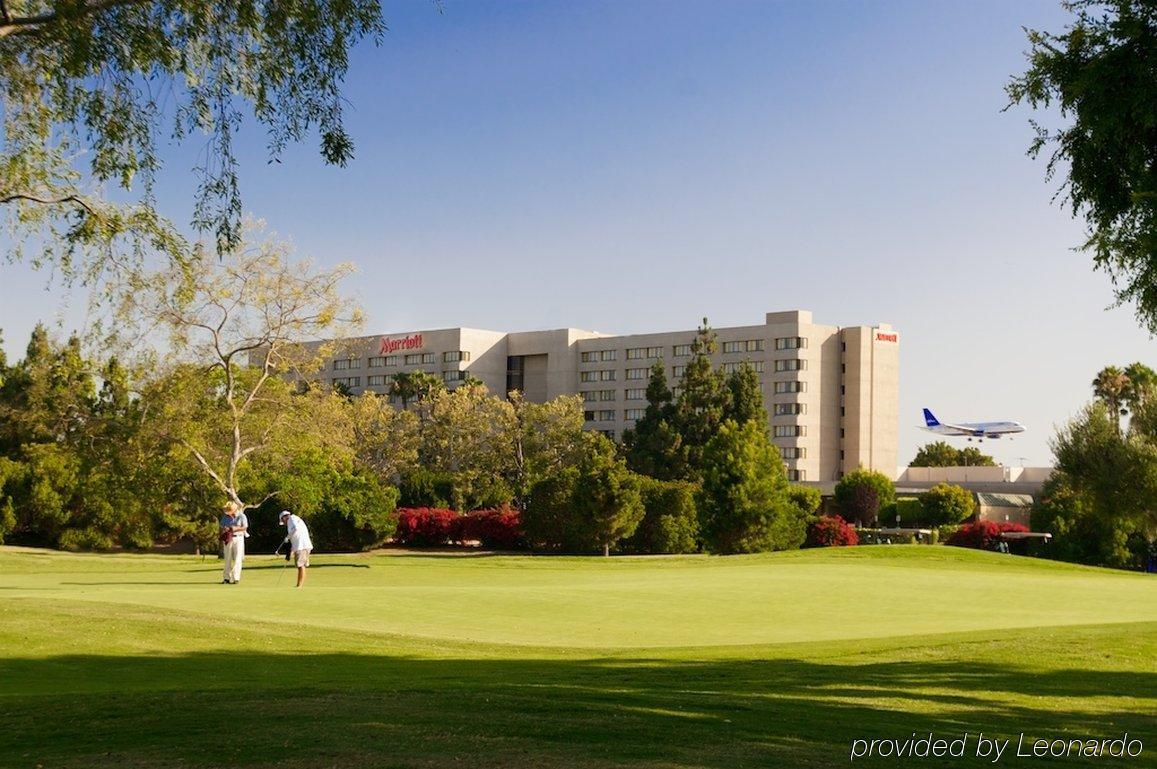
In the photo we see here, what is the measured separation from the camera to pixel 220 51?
16.0 m

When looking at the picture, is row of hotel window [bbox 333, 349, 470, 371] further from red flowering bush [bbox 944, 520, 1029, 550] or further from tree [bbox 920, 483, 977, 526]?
red flowering bush [bbox 944, 520, 1029, 550]

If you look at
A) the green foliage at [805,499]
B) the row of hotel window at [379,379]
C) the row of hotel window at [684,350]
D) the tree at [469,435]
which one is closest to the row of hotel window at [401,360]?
the row of hotel window at [379,379]

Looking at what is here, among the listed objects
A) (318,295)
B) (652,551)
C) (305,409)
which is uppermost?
(318,295)

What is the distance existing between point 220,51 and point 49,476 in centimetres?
5584

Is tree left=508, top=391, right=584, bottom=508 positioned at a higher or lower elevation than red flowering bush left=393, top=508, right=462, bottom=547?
higher

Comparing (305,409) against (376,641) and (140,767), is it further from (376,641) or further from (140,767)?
(140,767)

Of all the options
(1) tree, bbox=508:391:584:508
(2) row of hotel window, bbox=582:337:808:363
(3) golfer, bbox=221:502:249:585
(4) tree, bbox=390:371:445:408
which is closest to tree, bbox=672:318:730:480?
(1) tree, bbox=508:391:584:508

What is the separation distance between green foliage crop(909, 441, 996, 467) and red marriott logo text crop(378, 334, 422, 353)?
70535 mm

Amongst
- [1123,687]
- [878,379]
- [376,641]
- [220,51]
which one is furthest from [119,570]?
[878,379]

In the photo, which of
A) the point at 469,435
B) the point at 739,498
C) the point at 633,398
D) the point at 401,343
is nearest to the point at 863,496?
the point at 469,435

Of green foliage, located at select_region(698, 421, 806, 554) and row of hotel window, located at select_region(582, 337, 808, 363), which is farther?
row of hotel window, located at select_region(582, 337, 808, 363)

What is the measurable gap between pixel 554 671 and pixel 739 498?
165 feet

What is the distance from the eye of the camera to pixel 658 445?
354 ft

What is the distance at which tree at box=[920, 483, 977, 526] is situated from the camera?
337ft
